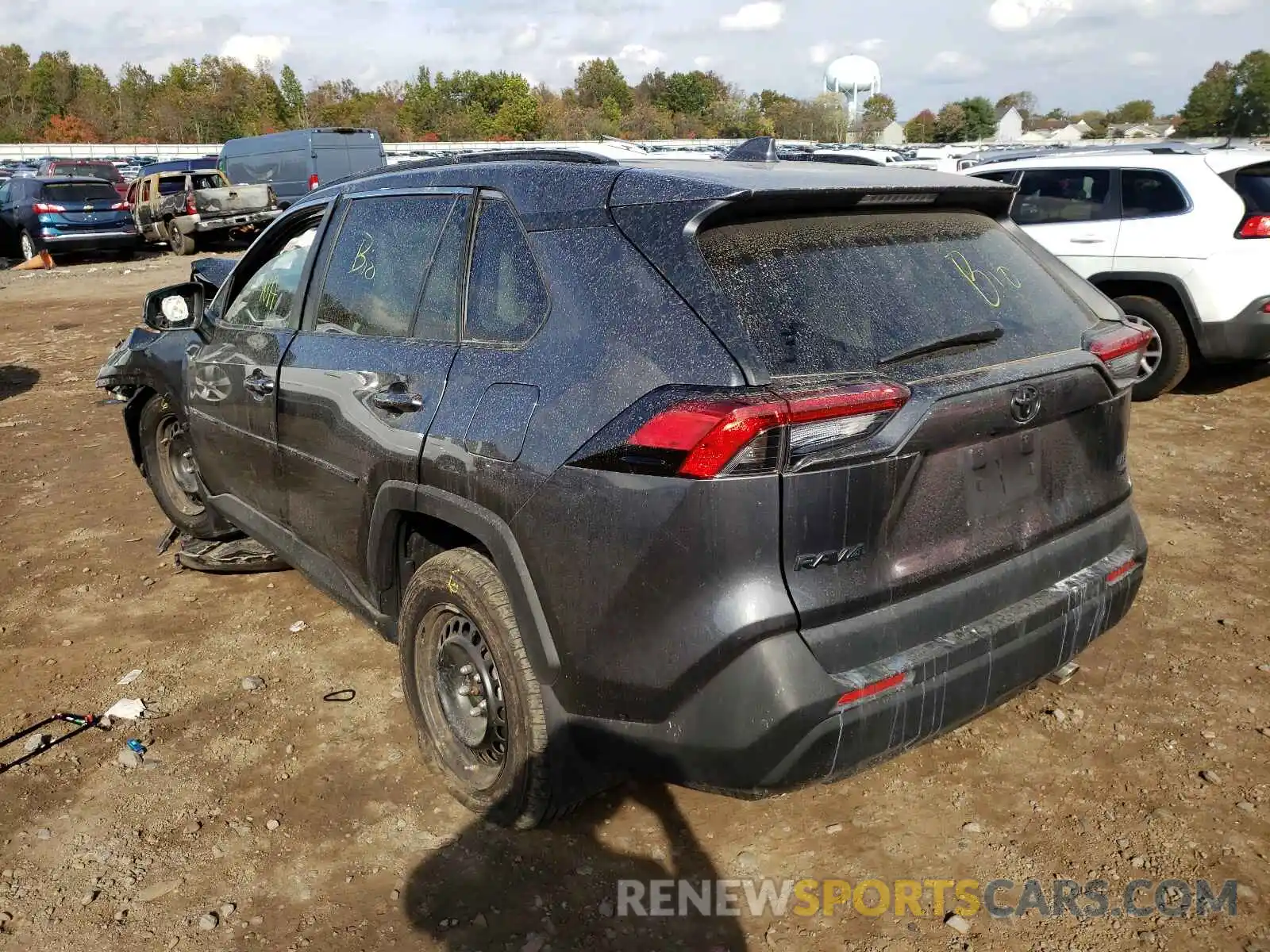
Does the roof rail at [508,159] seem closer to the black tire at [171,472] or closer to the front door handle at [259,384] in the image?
the front door handle at [259,384]

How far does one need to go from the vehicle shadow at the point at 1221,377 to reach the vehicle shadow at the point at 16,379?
9853mm

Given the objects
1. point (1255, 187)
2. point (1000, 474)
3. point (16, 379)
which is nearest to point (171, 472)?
point (1000, 474)

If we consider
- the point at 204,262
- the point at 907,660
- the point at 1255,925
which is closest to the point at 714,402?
the point at 907,660

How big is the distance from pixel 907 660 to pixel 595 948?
107 centimetres

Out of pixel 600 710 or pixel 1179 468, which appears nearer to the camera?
pixel 600 710

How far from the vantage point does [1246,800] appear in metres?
2.87

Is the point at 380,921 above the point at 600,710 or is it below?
below

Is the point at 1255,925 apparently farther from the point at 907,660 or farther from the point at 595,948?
the point at 595,948

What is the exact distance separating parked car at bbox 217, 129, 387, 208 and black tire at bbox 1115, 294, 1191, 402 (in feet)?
58.7

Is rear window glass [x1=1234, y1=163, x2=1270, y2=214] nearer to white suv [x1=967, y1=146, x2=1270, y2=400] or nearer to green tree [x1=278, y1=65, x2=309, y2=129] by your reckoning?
white suv [x1=967, y1=146, x2=1270, y2=400]

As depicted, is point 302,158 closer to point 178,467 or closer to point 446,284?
point 178,467

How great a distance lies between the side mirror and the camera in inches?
171

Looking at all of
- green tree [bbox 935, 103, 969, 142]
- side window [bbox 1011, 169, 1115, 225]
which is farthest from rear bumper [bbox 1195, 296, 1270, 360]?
green tree [bbox 935, 103, 969, 142]

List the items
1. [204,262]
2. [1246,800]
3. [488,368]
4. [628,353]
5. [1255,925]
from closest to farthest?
1. [628,353]
2. [1255,925]
3. [488,368]
4. [1246,800]
5. [204,262]
